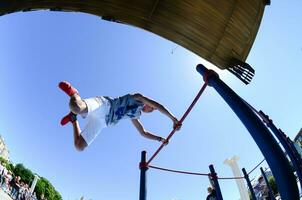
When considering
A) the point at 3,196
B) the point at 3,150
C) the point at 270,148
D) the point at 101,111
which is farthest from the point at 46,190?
the point at 270,148

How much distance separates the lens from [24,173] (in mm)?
31297

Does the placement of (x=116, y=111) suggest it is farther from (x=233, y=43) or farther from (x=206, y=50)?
(x=233, y=43)

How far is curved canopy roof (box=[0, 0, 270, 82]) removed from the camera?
157 inches

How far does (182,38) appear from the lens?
461 cm

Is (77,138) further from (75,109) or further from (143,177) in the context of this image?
(143,177)

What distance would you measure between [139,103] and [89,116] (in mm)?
814

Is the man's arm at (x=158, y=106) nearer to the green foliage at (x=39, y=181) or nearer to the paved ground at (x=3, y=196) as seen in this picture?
the paved ground at (x=3, y=196)

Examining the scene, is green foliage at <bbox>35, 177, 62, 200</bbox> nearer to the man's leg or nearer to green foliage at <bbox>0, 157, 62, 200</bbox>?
green foliage at <bbox>0, 157, 62, 200</bbox>

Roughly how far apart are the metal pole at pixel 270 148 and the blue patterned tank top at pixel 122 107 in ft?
6.10

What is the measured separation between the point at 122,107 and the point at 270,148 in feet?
7.79

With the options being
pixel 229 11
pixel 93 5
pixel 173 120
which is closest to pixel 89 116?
pixel 173 120

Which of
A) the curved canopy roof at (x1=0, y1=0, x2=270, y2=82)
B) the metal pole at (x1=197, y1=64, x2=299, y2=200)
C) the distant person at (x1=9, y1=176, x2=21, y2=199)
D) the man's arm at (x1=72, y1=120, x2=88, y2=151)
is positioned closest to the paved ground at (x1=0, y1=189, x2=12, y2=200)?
the distant person at (x1=9, y1=176, x2=21, y2=199)

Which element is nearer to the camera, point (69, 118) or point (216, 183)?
point (69, 118)

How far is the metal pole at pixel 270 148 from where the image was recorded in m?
1.60
